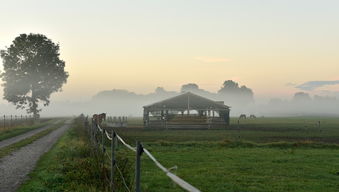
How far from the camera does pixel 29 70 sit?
65.6 meters

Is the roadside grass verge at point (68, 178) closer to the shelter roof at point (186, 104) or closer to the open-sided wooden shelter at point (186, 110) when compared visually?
the open-sided wooden shelter at point (186, 110)

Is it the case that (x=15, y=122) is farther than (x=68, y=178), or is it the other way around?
(x=15, y=122)

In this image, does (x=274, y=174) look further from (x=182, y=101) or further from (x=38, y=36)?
(x=38, y=36)

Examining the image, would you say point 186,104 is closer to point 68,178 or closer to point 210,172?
point 210,172

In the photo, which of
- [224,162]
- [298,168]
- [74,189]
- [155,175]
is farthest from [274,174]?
[74,189]

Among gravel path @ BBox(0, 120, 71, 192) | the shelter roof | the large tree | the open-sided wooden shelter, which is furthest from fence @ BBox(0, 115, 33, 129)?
gravel path @ BBox(0, 120, 71, 192)

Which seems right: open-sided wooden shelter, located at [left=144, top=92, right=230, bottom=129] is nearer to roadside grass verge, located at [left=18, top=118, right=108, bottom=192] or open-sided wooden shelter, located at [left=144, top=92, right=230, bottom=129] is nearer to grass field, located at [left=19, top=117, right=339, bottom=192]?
grass field, located at [left=19, top=117, right=339, bottom=192]

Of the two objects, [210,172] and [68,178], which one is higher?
[68,178]

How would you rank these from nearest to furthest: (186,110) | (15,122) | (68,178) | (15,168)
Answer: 1. (68,178)
2. (15,168)
3. (186,110)
4. (15,122)

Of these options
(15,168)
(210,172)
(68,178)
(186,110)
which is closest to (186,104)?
(186,110)

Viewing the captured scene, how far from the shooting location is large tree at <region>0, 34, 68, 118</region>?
65062 mm

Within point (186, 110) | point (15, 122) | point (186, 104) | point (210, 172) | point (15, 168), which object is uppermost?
point (186, 104)

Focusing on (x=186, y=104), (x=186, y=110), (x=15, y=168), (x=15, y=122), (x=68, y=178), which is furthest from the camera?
(x=15, y=122)

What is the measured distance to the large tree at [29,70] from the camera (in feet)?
213
